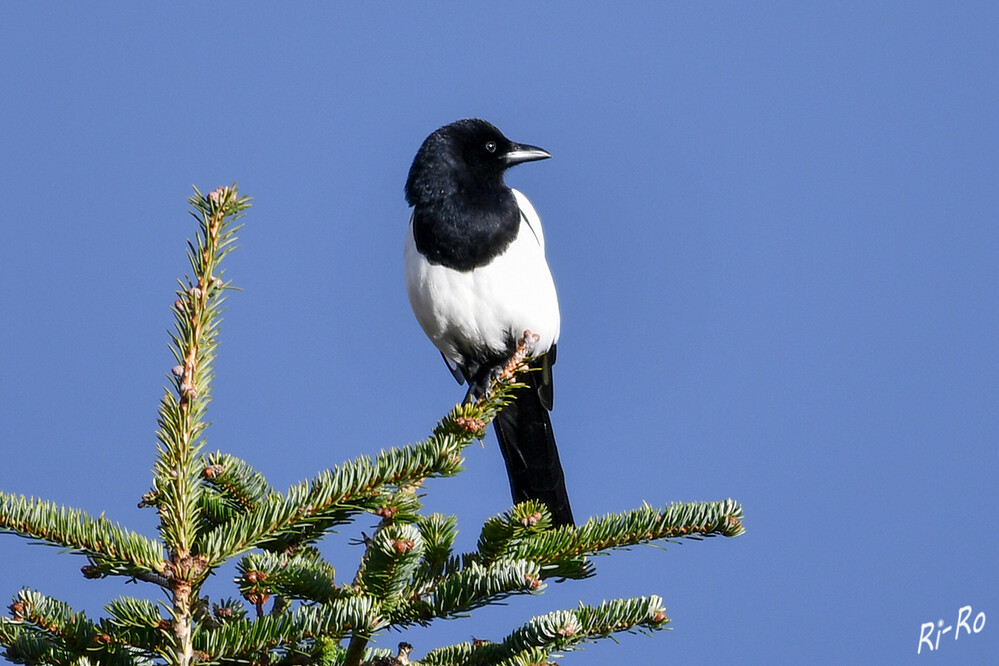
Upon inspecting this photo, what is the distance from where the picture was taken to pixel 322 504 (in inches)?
68.0

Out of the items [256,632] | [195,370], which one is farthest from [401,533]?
[195,370]

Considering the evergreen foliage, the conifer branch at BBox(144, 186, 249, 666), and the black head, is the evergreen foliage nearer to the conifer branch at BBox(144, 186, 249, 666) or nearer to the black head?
the conifer branch at BBox(144, 186, 249, 666)

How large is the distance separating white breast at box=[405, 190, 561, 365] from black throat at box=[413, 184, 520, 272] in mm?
32

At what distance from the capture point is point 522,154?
459 centimetres

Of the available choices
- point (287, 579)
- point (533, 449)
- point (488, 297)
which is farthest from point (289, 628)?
point (533, 449)

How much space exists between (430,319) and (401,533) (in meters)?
2.63

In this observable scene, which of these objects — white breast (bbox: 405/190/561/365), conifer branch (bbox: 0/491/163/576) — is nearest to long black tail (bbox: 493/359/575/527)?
white breast (bbox: 405/190/561/365)

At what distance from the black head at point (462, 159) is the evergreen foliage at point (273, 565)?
244 cm

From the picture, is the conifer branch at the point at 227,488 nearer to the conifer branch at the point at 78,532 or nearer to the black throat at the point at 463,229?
the conifer branch at the point at 78,532

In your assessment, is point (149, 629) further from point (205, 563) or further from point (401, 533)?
point (401, 533)

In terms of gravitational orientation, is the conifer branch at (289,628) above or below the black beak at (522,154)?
below

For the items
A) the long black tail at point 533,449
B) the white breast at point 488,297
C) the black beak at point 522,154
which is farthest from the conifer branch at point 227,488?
the black beak at point 522,154

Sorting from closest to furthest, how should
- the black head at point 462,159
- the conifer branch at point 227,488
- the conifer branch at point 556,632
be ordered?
the conifer branch at point 556,632, the conifer branch at point 227,488, the black head at point 462,159

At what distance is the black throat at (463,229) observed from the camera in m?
4.12
